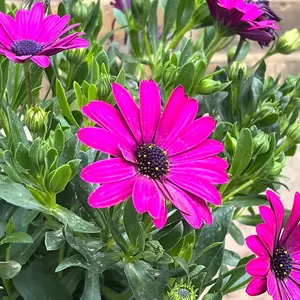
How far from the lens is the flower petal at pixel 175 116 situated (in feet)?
1.23

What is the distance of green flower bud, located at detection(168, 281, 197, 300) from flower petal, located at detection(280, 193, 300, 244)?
0.08m

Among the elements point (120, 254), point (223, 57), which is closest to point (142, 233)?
point (120, 254)

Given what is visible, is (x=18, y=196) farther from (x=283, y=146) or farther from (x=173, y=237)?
(x=283, y=146)

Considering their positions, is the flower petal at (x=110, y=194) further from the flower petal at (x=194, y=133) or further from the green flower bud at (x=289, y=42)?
the green flower bud at (x=289, y=42)

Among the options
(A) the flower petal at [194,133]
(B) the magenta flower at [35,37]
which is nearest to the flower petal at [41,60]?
(B) the magenta flower at [35,37]

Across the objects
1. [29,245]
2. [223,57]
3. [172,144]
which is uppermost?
[172,144]

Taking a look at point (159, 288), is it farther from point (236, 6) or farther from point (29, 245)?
point (236, 6)

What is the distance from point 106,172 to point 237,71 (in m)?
A: 0.25

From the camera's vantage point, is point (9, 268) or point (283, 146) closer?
point (9, 268)

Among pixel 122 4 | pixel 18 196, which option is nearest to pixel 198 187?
pixel 18 196

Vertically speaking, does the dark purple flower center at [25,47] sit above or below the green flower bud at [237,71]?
above

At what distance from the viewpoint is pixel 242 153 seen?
Result: 434mm

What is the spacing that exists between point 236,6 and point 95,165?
0.22 meters

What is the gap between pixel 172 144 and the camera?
39 cm
